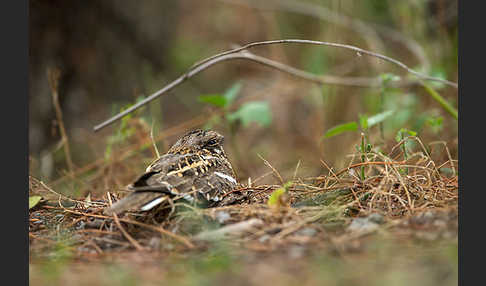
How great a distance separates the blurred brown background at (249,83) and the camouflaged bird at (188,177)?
51.5 inches

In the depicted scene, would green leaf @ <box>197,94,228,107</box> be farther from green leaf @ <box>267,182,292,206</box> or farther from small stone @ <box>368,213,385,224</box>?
small stone @ <box>368,213,385,224</box>

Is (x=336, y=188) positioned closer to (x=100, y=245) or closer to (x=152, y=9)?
(x=100, y=245)

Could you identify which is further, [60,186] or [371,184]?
[60,186]

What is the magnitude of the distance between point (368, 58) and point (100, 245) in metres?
6.07

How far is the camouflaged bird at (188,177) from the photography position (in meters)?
3.16

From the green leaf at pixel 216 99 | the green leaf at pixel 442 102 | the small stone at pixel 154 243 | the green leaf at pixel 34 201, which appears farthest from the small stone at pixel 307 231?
the green leaf at pixel 442 102

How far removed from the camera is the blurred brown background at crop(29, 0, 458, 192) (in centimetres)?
651

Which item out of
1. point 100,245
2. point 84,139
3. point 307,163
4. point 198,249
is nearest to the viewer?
point 198,249

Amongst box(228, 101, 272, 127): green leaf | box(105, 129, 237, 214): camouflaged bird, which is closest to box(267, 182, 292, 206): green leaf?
box(105, 129, 237, 214): camouflaged bird

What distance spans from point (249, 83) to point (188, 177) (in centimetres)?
709

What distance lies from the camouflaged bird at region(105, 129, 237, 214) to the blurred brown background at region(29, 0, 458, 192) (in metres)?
1.31

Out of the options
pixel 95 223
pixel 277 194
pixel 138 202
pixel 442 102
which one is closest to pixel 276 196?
pixel 277 194

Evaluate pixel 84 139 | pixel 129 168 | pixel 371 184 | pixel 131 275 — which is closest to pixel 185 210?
pixel 131 275

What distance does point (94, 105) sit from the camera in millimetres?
7570
